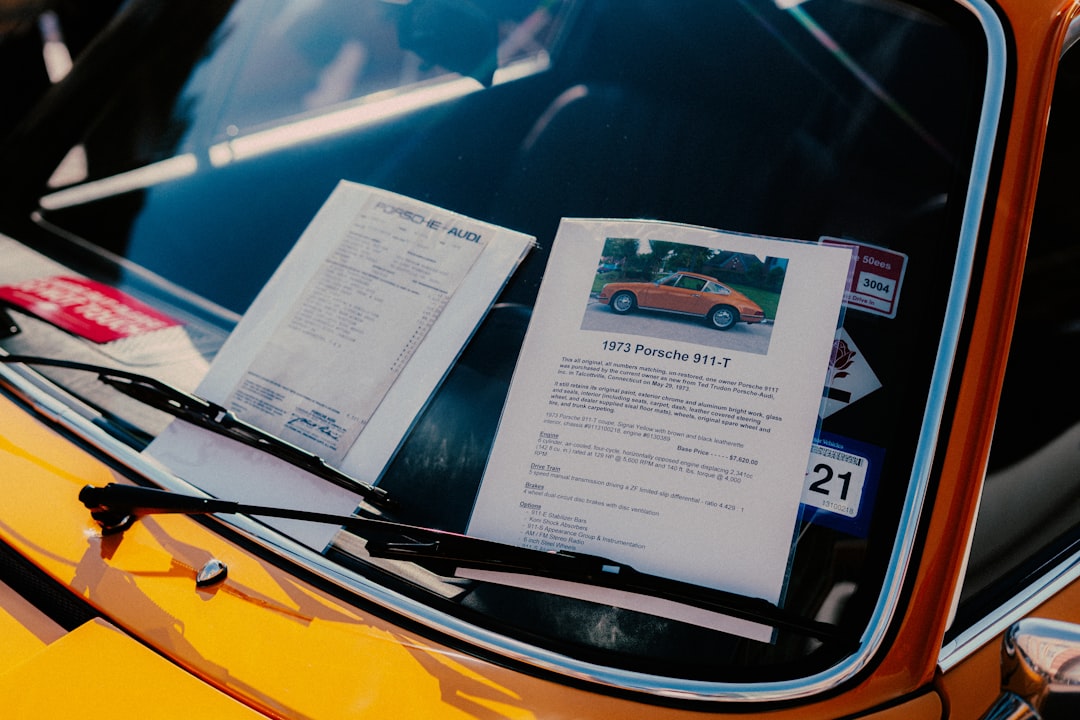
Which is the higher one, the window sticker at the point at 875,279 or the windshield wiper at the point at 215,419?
the window sticker at the point at 875,279

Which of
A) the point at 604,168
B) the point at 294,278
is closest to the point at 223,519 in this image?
the point at 294,278

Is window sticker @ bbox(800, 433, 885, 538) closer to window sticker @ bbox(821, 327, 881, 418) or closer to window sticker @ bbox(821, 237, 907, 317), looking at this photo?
window sticker @ bbox(821, 327, 881, 418)

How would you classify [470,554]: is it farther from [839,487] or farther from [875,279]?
[875,279]

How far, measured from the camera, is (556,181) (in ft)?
4.20

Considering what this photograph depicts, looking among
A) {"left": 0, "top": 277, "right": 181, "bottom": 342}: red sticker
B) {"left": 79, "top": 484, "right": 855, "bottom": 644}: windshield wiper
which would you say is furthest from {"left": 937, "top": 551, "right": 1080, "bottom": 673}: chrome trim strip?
{"left": 0, "top": 277, "right": 181, "bottom": 342}: red sticker


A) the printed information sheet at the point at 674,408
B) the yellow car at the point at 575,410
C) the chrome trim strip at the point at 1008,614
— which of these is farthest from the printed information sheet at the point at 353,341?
the chrome trim strip at the point at 1008,614

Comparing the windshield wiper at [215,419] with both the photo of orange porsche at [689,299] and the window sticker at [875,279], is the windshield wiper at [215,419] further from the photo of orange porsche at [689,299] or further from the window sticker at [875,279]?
the window sticker at [875,279]

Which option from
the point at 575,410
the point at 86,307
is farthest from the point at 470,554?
the point at 86,307

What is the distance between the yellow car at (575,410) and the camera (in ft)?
2.98

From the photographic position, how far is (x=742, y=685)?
903 mm

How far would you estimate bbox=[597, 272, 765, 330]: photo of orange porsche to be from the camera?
40.2 inches

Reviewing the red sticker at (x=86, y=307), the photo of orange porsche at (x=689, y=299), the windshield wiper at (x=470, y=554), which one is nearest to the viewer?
the windshield wiper at (x=470, y=554)

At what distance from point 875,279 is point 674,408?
304 millimetres

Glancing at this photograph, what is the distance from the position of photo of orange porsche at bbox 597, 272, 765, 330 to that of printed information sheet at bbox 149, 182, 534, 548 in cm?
18
